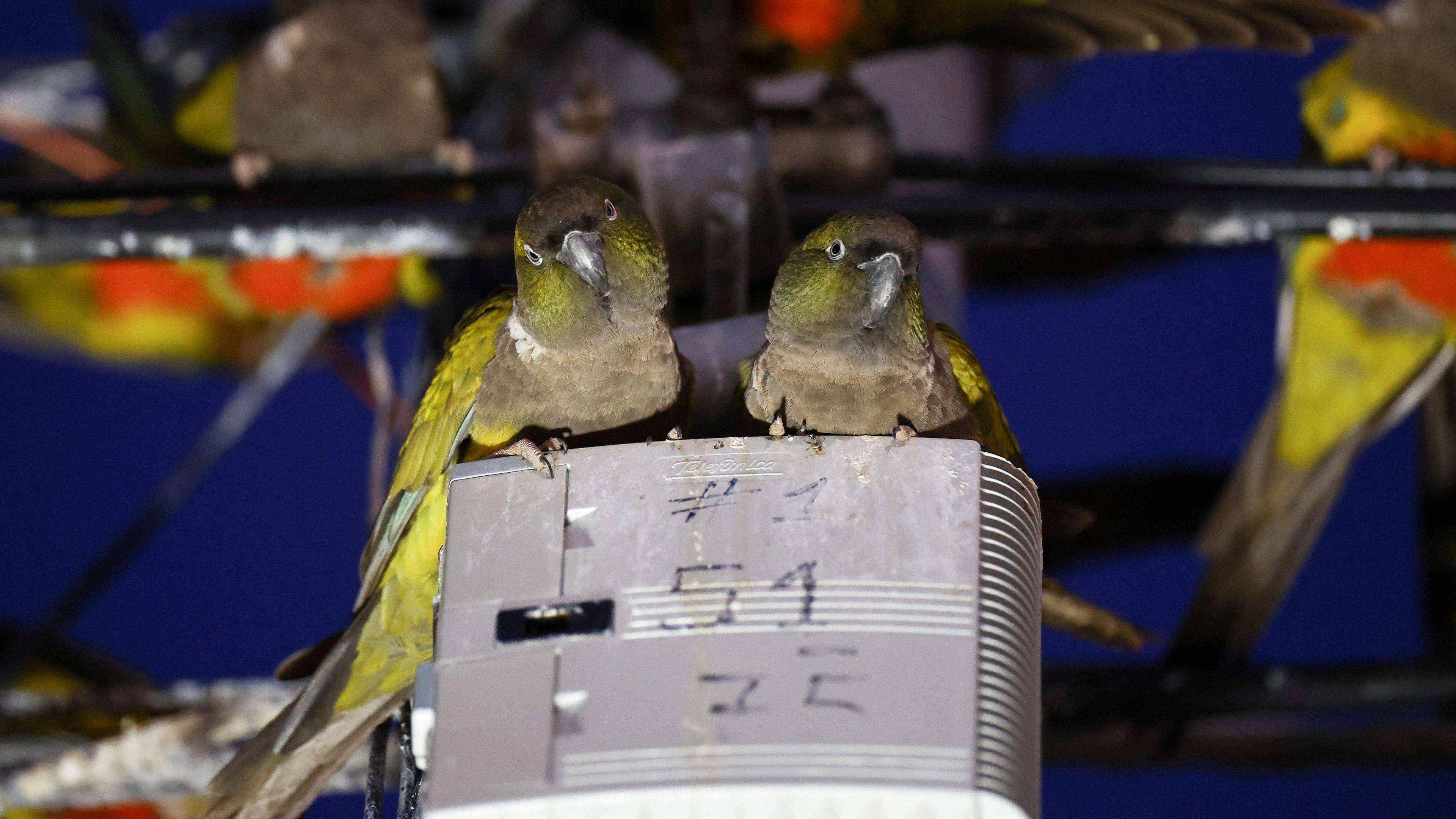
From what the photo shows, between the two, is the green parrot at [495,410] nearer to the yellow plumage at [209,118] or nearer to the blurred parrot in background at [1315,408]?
the blurred parrot in background at [1315,408]

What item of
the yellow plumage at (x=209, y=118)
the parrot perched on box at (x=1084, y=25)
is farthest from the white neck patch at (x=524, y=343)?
the yellow plumage at (x=209, y=118)

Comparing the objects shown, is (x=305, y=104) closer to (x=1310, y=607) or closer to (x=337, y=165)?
(x=337, y=165)

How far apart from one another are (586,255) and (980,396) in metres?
0.57

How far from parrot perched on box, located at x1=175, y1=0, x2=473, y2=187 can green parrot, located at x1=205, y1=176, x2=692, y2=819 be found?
1468 mm

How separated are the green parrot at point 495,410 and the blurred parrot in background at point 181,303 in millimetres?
1841

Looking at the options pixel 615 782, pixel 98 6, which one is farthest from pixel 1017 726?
pixel 98 6

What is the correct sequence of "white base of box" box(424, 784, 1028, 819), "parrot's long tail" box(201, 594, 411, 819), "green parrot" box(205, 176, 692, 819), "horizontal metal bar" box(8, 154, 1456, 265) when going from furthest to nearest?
"horizontal metal bar" box(8, 154, 1456, 265)
"parrot's long tail" box(201, 594, 411, 819)
"green parrot" box(205, 176, 692, 819)
"white base of box" box(424, 784, 1028, 819)

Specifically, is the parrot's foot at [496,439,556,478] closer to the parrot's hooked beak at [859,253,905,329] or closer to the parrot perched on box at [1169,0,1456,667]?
the parrot's hooked beak at [859,253,905,329]

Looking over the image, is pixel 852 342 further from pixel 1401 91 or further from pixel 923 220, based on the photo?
pixel 1401 91

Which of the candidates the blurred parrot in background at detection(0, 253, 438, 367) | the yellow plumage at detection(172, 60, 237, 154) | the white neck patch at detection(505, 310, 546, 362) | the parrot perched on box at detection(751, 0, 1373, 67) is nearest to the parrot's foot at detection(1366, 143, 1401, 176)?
the parrot perched on box at detection(751, 0, 1373, 67)

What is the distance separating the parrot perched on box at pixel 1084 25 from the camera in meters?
2.20

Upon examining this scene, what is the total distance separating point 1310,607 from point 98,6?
3868 mm

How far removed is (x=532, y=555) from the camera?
1.33 m

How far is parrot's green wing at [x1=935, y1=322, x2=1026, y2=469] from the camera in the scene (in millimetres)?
1878
